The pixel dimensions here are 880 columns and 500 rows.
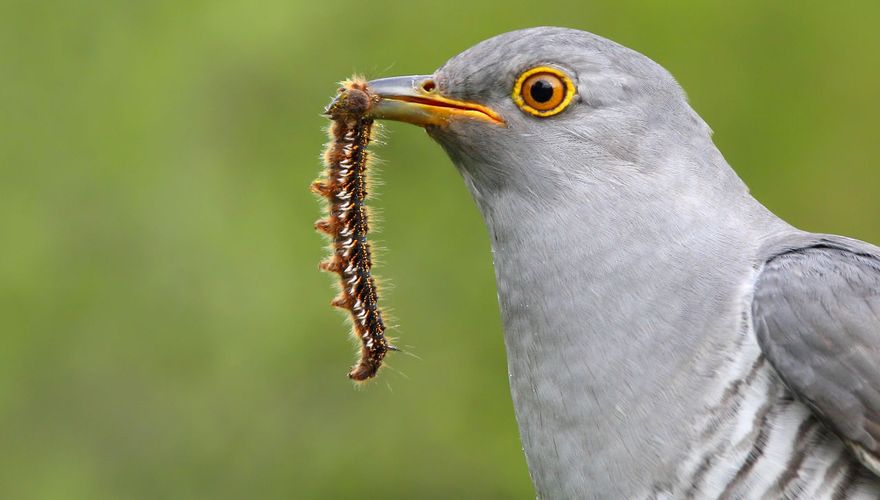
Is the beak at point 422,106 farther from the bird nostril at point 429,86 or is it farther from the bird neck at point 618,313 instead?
the bird neck at point 618,313

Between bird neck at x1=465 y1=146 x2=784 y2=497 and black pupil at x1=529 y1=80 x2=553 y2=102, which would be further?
black pupil at x1=529 y1=80 x2=553 y2=102

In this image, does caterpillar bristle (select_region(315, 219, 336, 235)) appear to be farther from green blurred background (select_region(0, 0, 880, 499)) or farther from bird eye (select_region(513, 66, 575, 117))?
green blurred background (select_region(0, 0, 880, 499))

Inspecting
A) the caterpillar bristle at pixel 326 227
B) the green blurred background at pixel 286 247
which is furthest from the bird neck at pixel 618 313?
the green blurred background at pixel 286 247

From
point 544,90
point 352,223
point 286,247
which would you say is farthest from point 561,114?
point 286,247

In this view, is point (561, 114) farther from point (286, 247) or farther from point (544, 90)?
point (286, 247)

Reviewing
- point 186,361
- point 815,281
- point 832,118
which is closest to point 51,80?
point 186,361

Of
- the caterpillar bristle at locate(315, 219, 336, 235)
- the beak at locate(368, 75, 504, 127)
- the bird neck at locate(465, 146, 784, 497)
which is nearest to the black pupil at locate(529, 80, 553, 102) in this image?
the beak at locate(368, 75, 504, 127)
